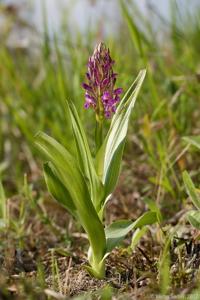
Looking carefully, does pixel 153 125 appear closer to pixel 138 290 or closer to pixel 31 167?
pixel 31 167

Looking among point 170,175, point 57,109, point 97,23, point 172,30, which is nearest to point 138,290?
point 170,175

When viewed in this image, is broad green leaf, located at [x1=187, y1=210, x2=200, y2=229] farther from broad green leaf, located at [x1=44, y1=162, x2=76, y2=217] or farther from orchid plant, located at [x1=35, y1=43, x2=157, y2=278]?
broad green leaf, located at [x1=44, y1=162, x2=76, y2=217]

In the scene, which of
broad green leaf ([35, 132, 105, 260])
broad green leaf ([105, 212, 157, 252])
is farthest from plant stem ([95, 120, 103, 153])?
broad green leaf ([105, 212, 157, 252])

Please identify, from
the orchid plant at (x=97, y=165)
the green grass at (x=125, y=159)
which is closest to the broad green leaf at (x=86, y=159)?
the orchid plant at (x=97, y=165)

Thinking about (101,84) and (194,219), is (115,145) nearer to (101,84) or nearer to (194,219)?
(101,84)

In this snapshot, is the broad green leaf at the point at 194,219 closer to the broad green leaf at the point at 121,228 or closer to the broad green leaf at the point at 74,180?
the broad green leaf at the point at 121,228

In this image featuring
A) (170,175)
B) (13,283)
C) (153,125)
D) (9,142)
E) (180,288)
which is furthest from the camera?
(9,142)
